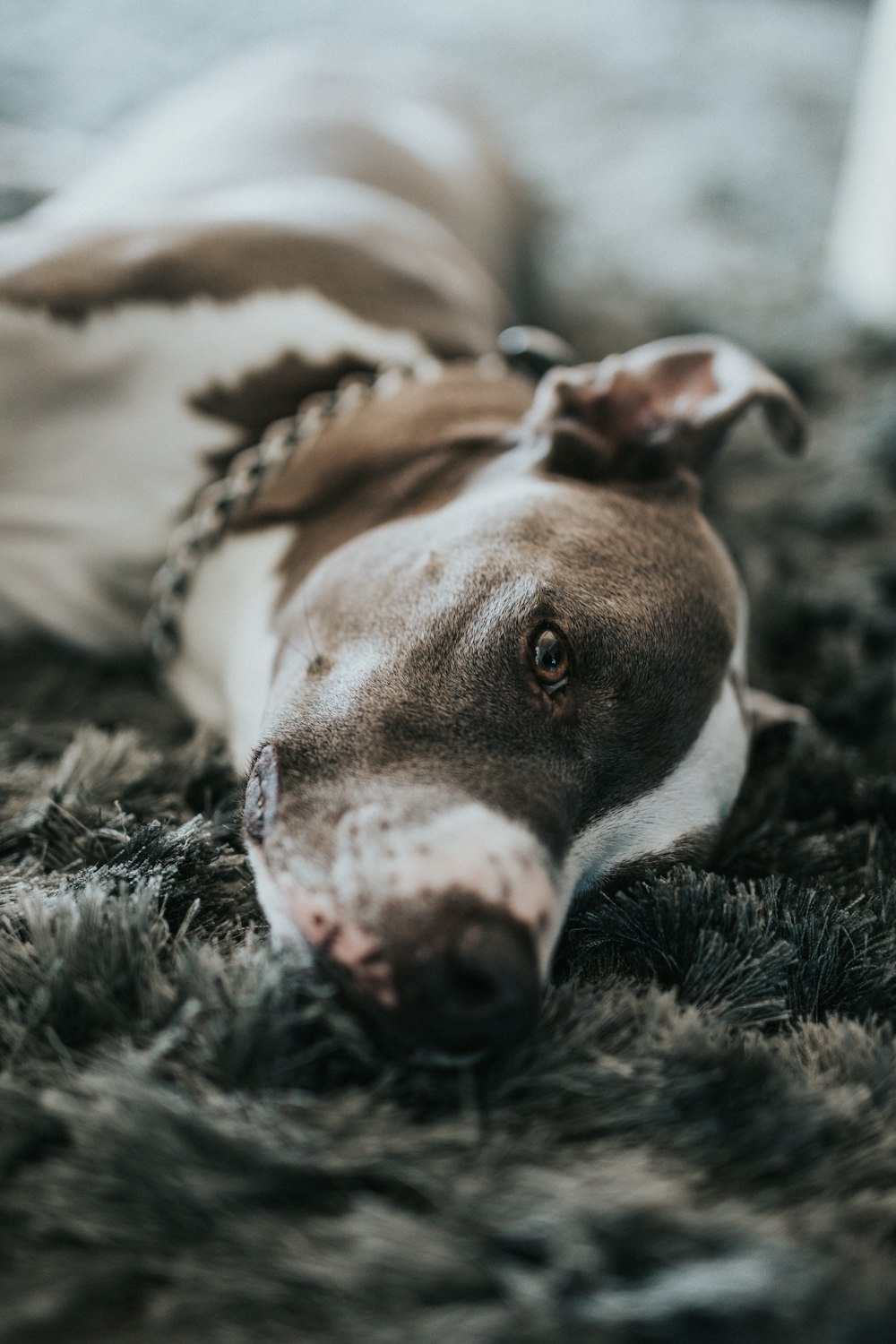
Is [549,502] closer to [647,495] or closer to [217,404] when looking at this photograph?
[647,495]

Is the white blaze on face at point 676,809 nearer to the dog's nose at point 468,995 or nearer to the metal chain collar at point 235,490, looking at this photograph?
the dog's nose at point 468,995

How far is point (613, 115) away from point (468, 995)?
3.92 meters

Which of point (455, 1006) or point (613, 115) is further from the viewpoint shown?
point (613, 115)

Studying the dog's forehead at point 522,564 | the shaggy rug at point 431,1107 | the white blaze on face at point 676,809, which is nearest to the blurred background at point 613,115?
the dog's forehead at point 522,564

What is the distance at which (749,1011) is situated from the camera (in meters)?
1.04

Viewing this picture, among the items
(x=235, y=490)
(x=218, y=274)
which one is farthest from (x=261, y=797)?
(x=218, y=274)

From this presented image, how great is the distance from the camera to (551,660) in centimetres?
123

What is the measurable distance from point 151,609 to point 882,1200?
4.49 feet

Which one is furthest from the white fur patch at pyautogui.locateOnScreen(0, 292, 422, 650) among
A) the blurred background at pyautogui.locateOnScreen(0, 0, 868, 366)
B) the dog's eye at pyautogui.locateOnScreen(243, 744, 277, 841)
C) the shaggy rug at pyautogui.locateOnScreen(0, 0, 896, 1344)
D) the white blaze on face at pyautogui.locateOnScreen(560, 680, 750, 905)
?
the blurred background at pyautogui.locateOnScreen(0, 0, 868, 366)

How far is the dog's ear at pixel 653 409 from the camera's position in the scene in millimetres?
1603

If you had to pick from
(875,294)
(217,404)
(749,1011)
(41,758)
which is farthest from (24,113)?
(749,1011)

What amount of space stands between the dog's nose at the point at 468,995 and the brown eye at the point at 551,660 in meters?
0.36

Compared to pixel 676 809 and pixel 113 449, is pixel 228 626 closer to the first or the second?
pixel 113 449

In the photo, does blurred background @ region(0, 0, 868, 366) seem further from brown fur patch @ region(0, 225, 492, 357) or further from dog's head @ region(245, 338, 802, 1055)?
dog's head @ region(245, 338, 802, 1055)
